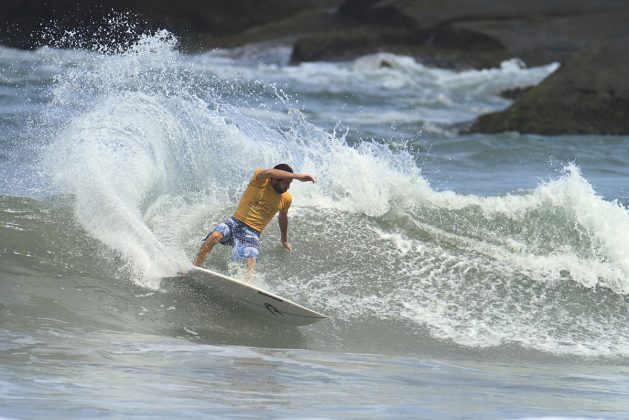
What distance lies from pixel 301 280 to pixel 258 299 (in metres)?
1.31

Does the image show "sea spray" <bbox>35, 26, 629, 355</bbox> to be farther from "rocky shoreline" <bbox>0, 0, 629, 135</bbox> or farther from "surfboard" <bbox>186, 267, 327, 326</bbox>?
"rocky shoreline" <bbox>0, 0, 629, 135</bbox>

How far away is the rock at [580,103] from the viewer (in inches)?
719

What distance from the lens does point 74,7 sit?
38969 millimetres

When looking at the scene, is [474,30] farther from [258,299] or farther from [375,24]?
[258,299]

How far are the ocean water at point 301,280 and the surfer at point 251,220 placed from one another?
0.34 m

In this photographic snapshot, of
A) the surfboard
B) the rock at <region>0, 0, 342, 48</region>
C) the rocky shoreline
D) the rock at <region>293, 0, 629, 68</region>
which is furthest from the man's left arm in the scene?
the rock at <region>0, 0, 342, 48</region>

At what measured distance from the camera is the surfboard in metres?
8.10

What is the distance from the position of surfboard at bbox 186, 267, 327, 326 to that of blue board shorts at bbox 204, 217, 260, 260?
0.68 m

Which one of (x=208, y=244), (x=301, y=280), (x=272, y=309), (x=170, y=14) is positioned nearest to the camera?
(x=272, y=309)

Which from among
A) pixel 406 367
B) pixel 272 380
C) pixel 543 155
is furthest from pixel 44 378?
pixel 543 155

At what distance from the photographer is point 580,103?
18.5 metres

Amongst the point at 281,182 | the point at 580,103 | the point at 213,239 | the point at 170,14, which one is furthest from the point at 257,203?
the point at 170,14

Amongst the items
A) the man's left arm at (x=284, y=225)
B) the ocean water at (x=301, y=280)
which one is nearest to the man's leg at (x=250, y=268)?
the ocean water at (x=301, y=280)

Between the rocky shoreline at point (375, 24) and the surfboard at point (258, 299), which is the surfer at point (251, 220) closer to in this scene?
the surfboard at point (258, 299)
